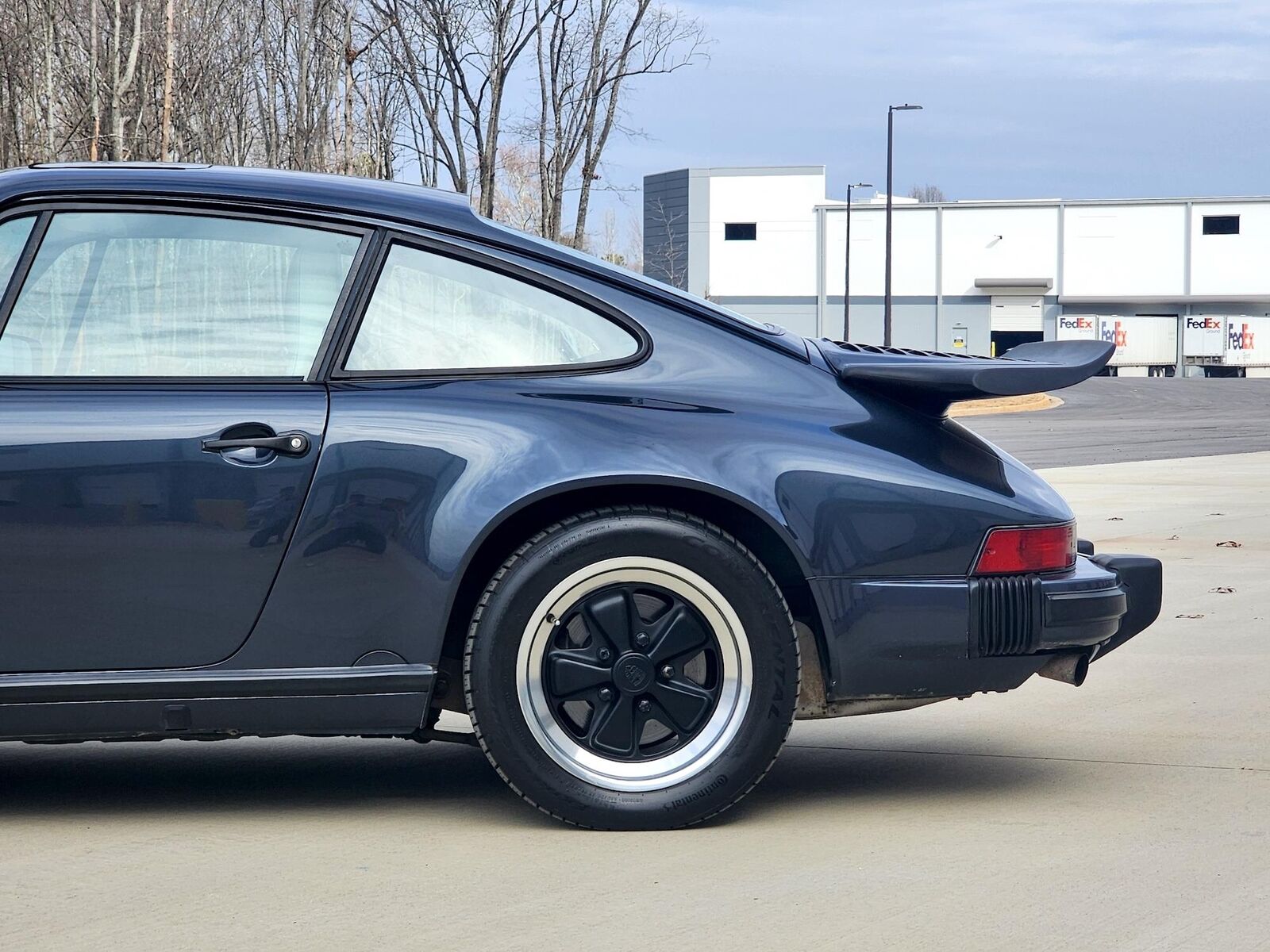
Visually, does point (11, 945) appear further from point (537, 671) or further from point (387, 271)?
point (387, 271)

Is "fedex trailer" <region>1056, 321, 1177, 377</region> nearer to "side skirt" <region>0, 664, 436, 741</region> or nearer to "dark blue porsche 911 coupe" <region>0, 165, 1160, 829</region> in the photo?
"dark blue porsche 911 coupe" <region>0, 165, 1160, 829</region>

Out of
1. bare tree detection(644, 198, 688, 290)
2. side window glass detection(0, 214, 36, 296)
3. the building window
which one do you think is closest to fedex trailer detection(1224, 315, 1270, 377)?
the building window

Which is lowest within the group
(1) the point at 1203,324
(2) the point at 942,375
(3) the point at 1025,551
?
(1) the point at 1203,324

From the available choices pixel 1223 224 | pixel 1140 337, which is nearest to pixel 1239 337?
pixel 1140 337

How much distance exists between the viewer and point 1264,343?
221 feet

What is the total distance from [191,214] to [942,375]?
71.4 inches

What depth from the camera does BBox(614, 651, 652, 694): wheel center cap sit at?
3.71 metres

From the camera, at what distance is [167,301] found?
12.2ft

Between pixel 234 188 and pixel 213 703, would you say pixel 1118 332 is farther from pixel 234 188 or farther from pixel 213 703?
pixel 213 703

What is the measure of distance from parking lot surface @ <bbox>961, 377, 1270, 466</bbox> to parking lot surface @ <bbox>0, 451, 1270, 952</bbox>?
13504 millimetres

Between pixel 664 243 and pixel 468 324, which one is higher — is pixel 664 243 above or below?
above

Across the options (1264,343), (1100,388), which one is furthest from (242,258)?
(1264,343)

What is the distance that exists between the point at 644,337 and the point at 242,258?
37.9 inches

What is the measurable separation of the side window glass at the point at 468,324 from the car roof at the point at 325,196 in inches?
3.7
